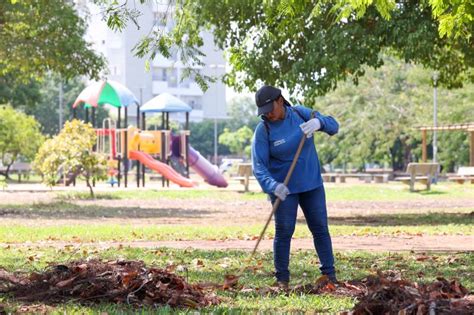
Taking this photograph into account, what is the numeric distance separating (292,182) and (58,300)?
2.30 m

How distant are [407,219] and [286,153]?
1389 centimetres

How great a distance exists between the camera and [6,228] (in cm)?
1881

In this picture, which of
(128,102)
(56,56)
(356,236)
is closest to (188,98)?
(128,102)

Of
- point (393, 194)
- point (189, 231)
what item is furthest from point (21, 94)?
point (189, 231)

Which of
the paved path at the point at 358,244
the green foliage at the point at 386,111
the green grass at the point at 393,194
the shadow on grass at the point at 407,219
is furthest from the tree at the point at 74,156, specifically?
the green foliage at the point at 386,111

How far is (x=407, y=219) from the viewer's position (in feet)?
75.0

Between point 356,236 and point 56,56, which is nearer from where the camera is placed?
point 356,236

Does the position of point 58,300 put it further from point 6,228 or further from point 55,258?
point 6,228

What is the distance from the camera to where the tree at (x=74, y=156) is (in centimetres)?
3231

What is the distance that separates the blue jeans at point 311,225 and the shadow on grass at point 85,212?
14371 mm

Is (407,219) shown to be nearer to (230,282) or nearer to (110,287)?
(230,282)

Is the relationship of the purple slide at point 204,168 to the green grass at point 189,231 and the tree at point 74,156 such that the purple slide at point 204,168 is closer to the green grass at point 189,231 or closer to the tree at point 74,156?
the tree at point 74,156

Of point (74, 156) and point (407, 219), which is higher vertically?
point (74, 156)

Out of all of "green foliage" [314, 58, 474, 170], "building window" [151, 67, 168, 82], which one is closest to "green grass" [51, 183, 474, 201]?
"green foliage" [314, 58, 474, 170]
